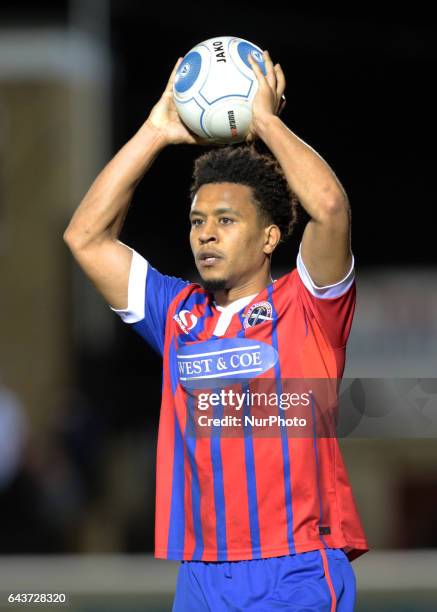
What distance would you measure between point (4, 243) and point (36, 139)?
136cm

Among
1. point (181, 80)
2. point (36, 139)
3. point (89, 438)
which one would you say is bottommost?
point (181, 80)

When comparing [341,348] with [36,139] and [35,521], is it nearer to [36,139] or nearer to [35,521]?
[35,521]

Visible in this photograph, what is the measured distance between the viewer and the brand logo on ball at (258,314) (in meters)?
4.09

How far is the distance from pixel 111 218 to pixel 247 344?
29.4 inches

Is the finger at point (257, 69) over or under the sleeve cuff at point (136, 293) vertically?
over

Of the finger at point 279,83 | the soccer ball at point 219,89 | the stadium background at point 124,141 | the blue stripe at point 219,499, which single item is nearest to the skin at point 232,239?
the soccer ball at point 219,89

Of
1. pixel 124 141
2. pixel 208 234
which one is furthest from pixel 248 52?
pixel 124 141

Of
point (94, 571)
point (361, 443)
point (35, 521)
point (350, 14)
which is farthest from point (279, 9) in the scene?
point (94, 571)

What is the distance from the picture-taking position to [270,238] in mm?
4234

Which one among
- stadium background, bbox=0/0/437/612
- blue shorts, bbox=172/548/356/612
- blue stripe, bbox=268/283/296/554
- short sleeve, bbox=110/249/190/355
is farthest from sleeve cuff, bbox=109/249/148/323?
stadium background, bbox=0/0/437/612

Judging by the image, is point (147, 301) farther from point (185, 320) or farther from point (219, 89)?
point (219, 89)

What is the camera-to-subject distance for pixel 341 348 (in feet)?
13.4

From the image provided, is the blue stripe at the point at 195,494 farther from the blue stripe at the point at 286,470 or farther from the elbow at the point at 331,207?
the elbow at the point at 331,207

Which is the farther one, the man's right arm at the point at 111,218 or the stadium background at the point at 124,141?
the stadium background at the point at 124,141
